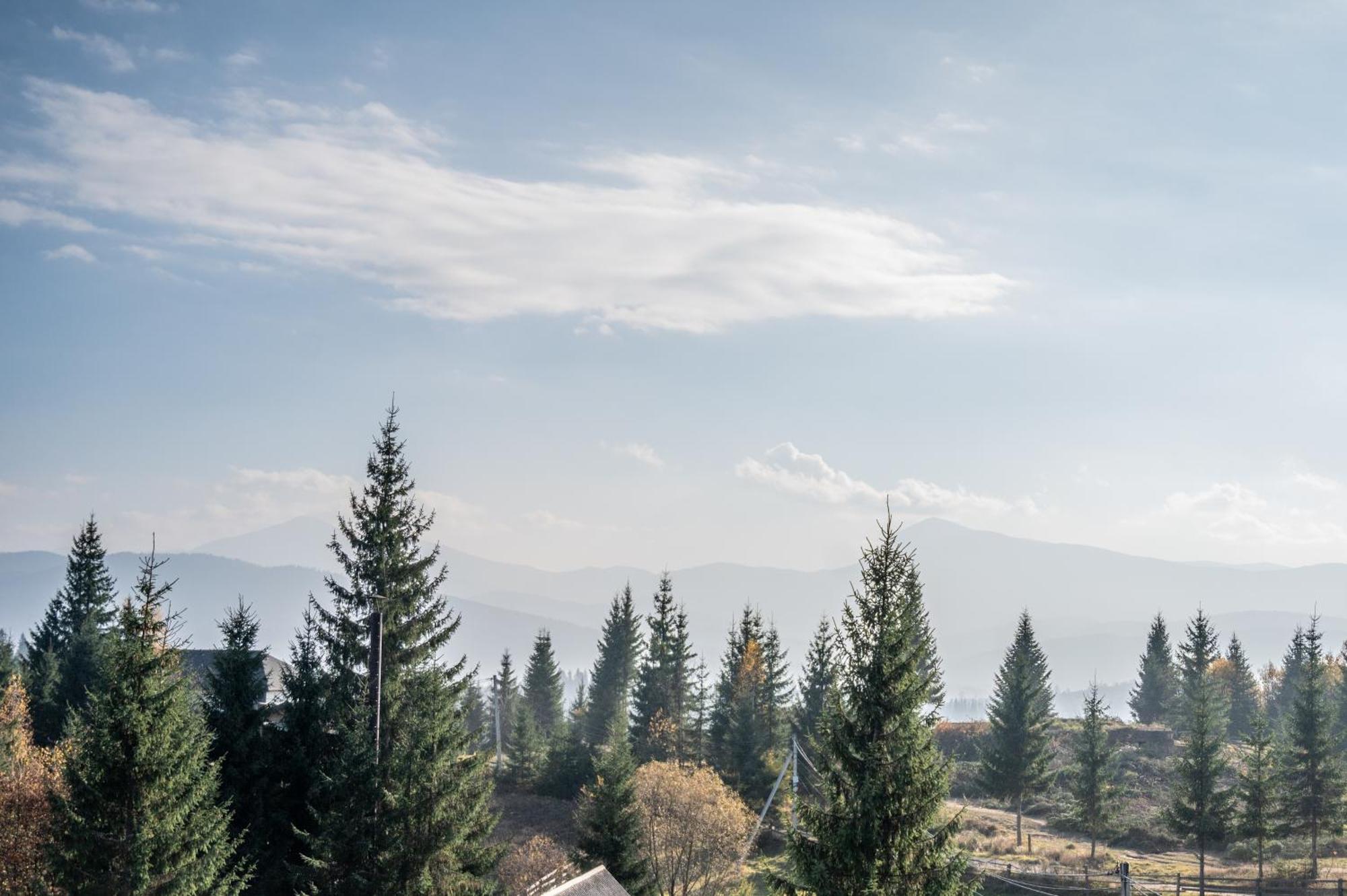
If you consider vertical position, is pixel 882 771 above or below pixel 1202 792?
above

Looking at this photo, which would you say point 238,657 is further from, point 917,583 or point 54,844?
point 917,583

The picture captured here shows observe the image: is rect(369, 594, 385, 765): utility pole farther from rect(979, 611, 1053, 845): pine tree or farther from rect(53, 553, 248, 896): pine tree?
rect(979, 611, 1053, 845): pine tree

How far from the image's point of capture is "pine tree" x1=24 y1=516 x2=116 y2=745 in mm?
66625

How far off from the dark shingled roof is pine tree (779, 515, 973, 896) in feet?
29.6

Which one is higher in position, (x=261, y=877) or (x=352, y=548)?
(x=352, y=548)

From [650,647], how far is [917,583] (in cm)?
6120

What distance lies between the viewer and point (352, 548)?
36.4 metres

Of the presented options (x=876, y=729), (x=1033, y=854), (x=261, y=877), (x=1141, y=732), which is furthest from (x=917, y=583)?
(x=1141, y=732)

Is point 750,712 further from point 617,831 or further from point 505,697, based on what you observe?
point 505,697

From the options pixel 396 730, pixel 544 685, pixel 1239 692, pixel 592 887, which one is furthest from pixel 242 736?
pixel 1239 692

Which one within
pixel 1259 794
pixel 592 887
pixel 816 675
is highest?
pixel 816 675

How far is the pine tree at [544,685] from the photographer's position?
346ft

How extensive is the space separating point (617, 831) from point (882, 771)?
2215 centimetres

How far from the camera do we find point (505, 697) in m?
112
